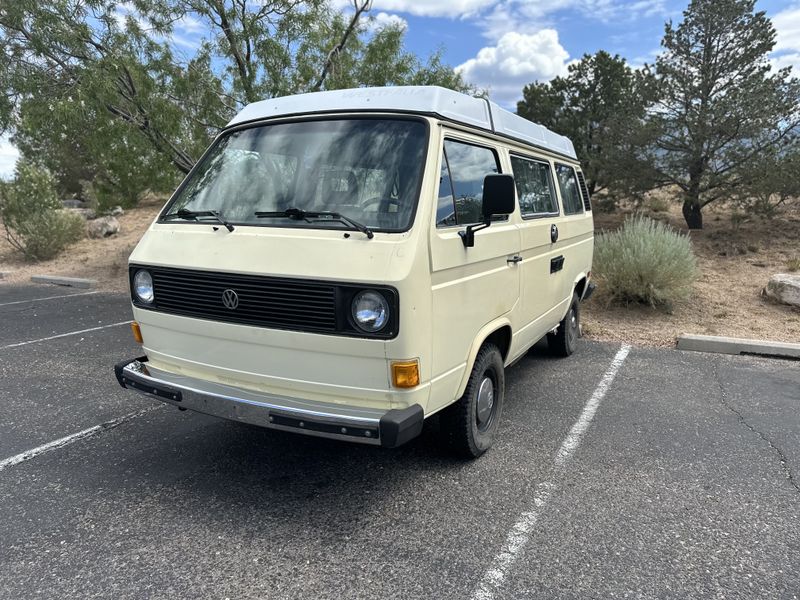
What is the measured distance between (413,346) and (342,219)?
78 cm

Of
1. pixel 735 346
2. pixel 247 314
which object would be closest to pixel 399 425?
pixel 247 314

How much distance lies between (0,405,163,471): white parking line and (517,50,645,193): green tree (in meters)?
13.0

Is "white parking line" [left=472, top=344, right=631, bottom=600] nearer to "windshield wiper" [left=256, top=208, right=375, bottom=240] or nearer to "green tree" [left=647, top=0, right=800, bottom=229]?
"windshield wiper" [left=256, top=208, right=375, bottom=240]

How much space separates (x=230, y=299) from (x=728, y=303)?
Answer: 8190mm

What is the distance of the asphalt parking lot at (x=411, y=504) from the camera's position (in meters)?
2.54

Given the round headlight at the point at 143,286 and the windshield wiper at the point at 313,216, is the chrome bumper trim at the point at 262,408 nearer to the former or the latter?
the round headlight at the point at 143,286

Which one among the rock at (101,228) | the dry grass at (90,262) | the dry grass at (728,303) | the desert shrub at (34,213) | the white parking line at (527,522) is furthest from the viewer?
the rock at (101,228)

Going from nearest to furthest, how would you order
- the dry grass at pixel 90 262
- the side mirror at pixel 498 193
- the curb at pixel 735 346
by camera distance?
the side mirror at pixel 498 193
the curb at pixel 735 346
the dry grass at pixel 90 262

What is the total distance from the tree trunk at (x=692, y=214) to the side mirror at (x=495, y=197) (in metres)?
12.4

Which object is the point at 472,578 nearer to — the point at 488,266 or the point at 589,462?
the point at 589,462

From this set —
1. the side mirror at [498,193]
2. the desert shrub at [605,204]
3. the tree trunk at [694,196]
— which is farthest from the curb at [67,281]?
the tree trunk at [694,196]

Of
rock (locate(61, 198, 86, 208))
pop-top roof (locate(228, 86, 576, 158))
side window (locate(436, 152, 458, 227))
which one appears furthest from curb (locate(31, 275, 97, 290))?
rock (locate(61, 198, 86, 208))

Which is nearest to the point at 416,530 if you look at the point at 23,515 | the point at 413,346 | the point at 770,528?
the point at 413,346

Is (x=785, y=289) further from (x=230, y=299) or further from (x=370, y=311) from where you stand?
(x=230, y=299)
